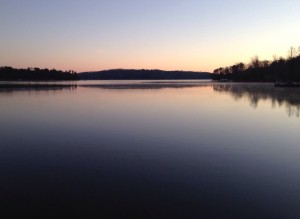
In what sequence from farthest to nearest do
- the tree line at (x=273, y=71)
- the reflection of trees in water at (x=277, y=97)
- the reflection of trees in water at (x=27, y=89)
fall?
the tree line at (x=273, y=71)
the reflection of trees in water at (x=27, y=89)
the reflection of trees in water at (x=277, y=97)

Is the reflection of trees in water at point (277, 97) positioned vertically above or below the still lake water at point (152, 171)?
above

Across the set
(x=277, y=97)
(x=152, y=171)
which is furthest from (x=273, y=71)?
(x=152, y=171)

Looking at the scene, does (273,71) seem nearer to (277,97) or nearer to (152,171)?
(277,97)

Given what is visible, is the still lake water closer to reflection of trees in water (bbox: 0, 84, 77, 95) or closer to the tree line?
reflection of trees in water (bbox: 0, 84, 77, 95)

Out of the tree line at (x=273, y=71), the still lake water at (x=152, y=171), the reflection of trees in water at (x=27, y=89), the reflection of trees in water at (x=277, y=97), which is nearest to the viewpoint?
the still lake water at (x=152, y=171)

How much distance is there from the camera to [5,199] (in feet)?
26.1

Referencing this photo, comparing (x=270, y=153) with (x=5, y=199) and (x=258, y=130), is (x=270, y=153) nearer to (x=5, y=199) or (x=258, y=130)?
(x=258, y=130)

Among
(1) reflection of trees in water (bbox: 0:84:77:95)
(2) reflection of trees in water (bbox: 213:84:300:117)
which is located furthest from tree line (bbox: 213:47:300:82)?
(1) reflection of trees in water (bbox: 0:84:77:95)

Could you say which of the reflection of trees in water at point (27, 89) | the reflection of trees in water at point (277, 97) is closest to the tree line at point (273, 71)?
the reflection of trees in water at point (277, 97)

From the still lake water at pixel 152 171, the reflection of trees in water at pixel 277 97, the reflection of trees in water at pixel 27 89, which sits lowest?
the still lake water at pixel 152 171

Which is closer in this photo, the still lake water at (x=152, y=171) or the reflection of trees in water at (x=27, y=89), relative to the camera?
the still lake water at (x=152, y=171)

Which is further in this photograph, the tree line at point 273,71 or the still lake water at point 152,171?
the tree line at point 273,71

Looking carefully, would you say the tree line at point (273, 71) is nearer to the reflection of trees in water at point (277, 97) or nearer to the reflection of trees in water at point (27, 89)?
the reflection of trees in water at point (277, 97)

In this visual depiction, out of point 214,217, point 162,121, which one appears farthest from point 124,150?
point 162,121
